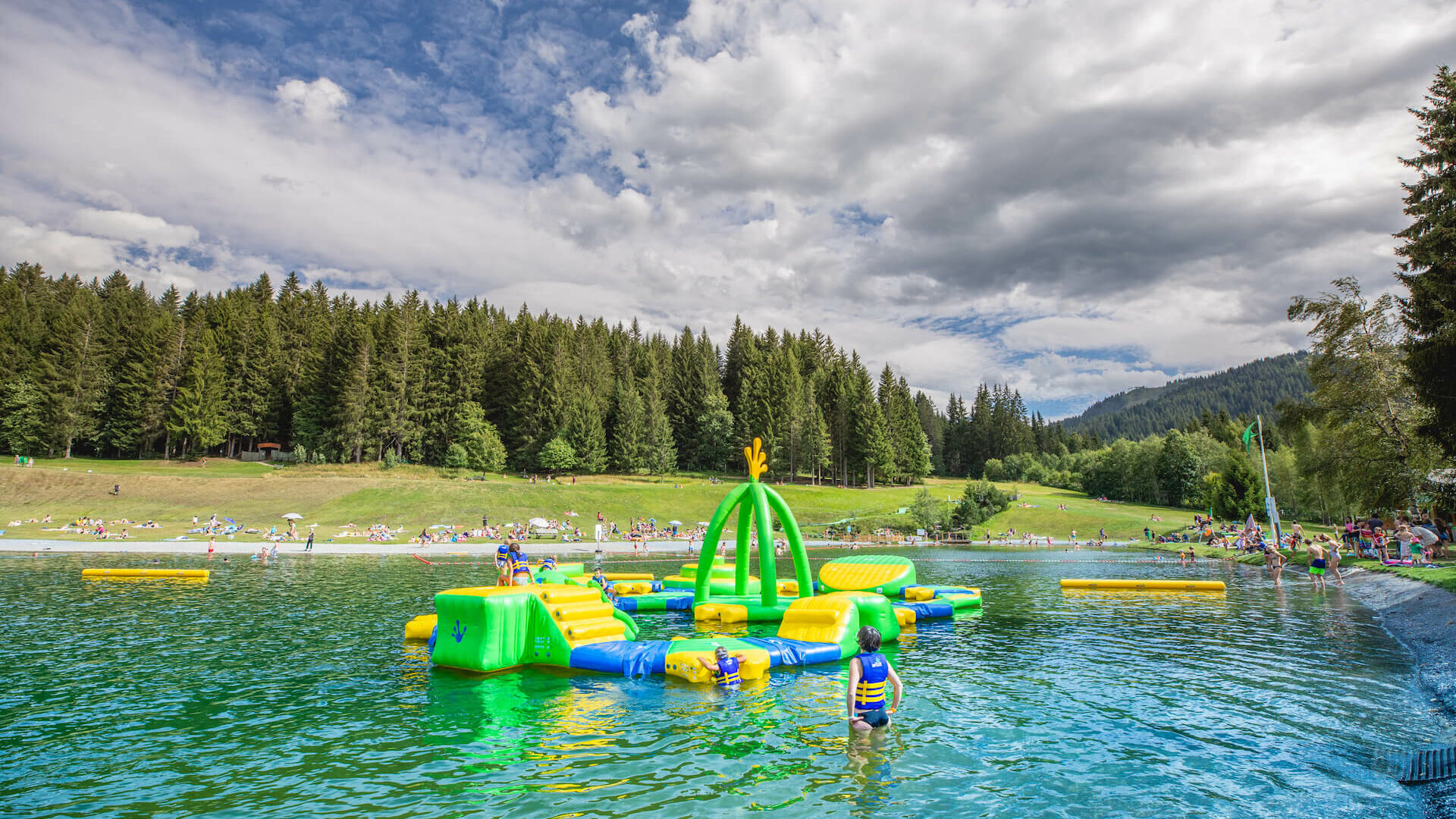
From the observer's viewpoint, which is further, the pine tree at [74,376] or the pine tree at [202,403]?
the pine tree at [202,403]

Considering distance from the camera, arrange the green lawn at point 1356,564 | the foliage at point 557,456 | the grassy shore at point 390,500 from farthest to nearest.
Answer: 1. the foliage at point 557,456
2. the grassy shore at point 390,500
3. the green lawn at point 1356,564

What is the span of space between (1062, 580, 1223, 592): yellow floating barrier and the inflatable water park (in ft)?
29.6

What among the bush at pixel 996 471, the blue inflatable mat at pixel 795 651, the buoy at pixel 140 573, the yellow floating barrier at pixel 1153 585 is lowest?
the buoy at pixel 140 573

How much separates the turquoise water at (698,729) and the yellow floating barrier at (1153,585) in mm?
8494

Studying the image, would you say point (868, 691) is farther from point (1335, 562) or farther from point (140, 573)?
point (140, 573)

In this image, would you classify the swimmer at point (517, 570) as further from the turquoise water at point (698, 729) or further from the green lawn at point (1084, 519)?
the green lawn at point (1084, 519)

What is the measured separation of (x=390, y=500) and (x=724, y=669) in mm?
59093

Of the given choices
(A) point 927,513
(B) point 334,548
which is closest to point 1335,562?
(A) point 927,513

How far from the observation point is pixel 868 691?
35.2 feet

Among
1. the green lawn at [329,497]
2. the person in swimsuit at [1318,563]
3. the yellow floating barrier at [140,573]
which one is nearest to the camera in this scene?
the person in swimsuit at [1318,563]

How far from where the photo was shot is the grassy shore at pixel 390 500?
57.1 metres

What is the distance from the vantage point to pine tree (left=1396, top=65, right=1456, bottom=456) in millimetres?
17516

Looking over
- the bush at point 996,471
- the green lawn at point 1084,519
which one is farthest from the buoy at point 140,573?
the bush at point 996,471

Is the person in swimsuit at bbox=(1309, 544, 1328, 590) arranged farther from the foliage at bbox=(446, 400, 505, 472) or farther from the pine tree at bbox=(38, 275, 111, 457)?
the pine tree at bbox=(38, 275, 111, 457)
